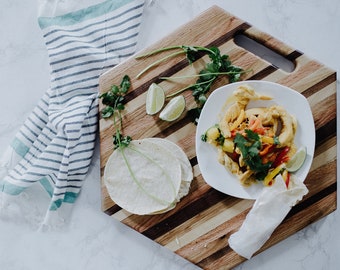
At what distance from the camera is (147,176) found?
2711mm

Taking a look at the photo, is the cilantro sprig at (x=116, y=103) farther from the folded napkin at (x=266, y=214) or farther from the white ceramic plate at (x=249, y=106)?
the folded napkin at (x=266, y=214)

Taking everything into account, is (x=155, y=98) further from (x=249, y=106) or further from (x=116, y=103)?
(x=249, y=106)

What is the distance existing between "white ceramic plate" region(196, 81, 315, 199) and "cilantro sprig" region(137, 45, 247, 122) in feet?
0.25

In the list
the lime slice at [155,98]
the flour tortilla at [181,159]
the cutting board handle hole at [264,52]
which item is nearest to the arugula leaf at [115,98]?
the lime slice at [155,98]

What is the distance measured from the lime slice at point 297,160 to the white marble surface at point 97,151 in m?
0.46

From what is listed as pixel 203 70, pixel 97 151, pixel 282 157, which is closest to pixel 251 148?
pixel 282 157

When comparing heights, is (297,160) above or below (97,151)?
below

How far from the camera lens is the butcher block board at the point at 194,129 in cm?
267

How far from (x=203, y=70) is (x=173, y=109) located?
9.4 inches

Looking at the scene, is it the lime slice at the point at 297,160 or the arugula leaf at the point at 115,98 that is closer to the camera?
the lime slice at the point at 297,160

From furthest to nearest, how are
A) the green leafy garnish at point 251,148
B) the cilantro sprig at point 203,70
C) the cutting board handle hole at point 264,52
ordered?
the cutting board handle hole at point 264,52 → the cilantro sprig at point 203,70 → the green leafy garnish at point 251,148

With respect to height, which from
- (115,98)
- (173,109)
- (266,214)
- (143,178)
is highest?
(115,98)

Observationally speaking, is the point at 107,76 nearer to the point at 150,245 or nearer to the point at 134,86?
the point at 134,86

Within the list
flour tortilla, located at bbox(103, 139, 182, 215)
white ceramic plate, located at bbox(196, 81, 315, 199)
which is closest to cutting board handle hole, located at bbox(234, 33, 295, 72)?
white ceramic plate, located at bbox(196, 81, 315, 199)
